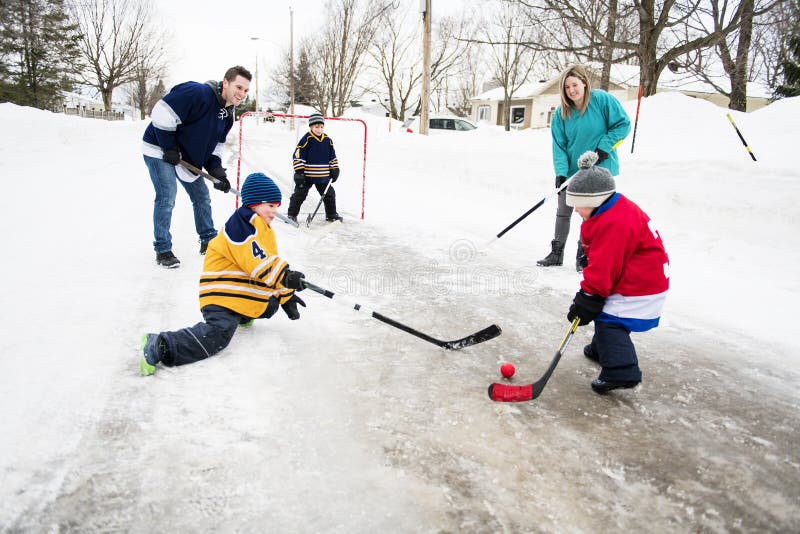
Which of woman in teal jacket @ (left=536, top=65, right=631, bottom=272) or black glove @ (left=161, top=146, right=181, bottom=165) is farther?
woman in teal jacket @ (left=536, top=65, right=631, bottom=272)

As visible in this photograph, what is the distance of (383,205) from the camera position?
845cm

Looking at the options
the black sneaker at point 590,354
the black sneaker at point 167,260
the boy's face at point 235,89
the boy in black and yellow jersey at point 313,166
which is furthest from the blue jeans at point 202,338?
the boy in black and yellow jersey at point 313,166

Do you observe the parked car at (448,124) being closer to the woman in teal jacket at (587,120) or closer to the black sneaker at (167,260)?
the woman in teal jacket at (587,120)

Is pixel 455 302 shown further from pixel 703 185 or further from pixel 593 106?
pixel 703 185

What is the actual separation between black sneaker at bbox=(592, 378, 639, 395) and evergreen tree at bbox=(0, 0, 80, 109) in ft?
95.3

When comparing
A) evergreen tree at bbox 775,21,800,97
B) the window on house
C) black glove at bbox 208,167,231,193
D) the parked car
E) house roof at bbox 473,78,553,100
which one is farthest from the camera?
the window on house

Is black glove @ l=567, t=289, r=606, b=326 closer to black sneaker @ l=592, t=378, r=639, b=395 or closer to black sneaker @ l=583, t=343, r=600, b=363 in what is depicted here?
black sneaker @ l=592, t=378, r=639, b=395

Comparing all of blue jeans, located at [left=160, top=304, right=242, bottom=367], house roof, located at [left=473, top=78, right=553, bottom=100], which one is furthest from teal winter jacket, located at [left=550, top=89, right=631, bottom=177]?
house roof, located at [left=473, top=78, right=553, bottom=100]

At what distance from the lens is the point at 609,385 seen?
2695mm

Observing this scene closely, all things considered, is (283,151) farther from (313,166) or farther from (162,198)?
(162,198)

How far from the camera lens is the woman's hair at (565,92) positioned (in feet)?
14.8

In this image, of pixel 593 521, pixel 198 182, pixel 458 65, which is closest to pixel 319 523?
pixel 593 521

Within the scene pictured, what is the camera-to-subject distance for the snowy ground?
1.87 metres

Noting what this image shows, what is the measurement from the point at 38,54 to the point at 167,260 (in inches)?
1209
